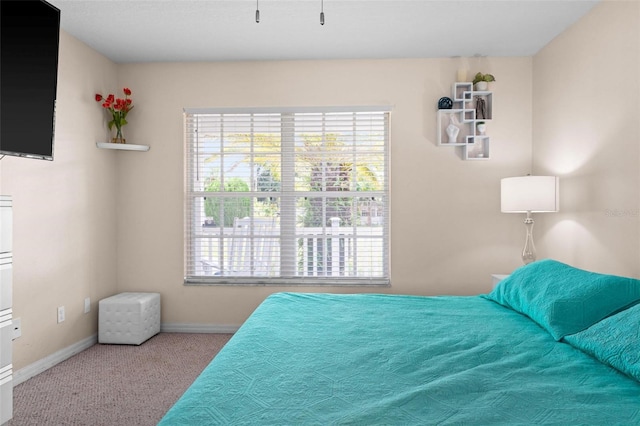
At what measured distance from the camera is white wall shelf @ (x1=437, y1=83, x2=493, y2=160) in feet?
12.5

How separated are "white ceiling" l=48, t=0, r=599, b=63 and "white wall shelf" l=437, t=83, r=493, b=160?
36 centimetres

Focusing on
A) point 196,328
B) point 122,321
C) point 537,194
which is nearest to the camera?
point 537,194

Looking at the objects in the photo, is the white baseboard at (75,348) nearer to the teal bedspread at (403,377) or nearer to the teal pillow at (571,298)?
Result: the teal bedspread at (403,377)

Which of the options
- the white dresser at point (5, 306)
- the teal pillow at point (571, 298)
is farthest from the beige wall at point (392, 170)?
the white dresser at point (5, 306)

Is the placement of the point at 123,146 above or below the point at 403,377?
above

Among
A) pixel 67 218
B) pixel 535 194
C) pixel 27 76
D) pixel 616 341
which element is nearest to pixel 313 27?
pixel 27 76

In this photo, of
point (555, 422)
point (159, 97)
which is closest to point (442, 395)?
point (555, 422)

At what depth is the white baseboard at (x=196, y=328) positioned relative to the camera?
404 centimetres

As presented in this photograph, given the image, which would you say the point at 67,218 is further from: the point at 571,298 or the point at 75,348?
the point at 571,298

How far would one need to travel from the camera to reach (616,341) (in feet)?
5.22

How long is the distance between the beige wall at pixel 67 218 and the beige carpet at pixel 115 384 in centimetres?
27

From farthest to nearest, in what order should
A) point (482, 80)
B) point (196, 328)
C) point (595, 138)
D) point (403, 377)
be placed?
point (196, 328)
point (482, 80)
point (595, 138)
point (403, 377)

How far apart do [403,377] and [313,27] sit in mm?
2683

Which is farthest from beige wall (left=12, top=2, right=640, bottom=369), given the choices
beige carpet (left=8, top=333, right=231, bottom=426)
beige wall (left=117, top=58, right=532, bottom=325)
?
beige carpet (left=8, top=333, right=231, bottom=426)
